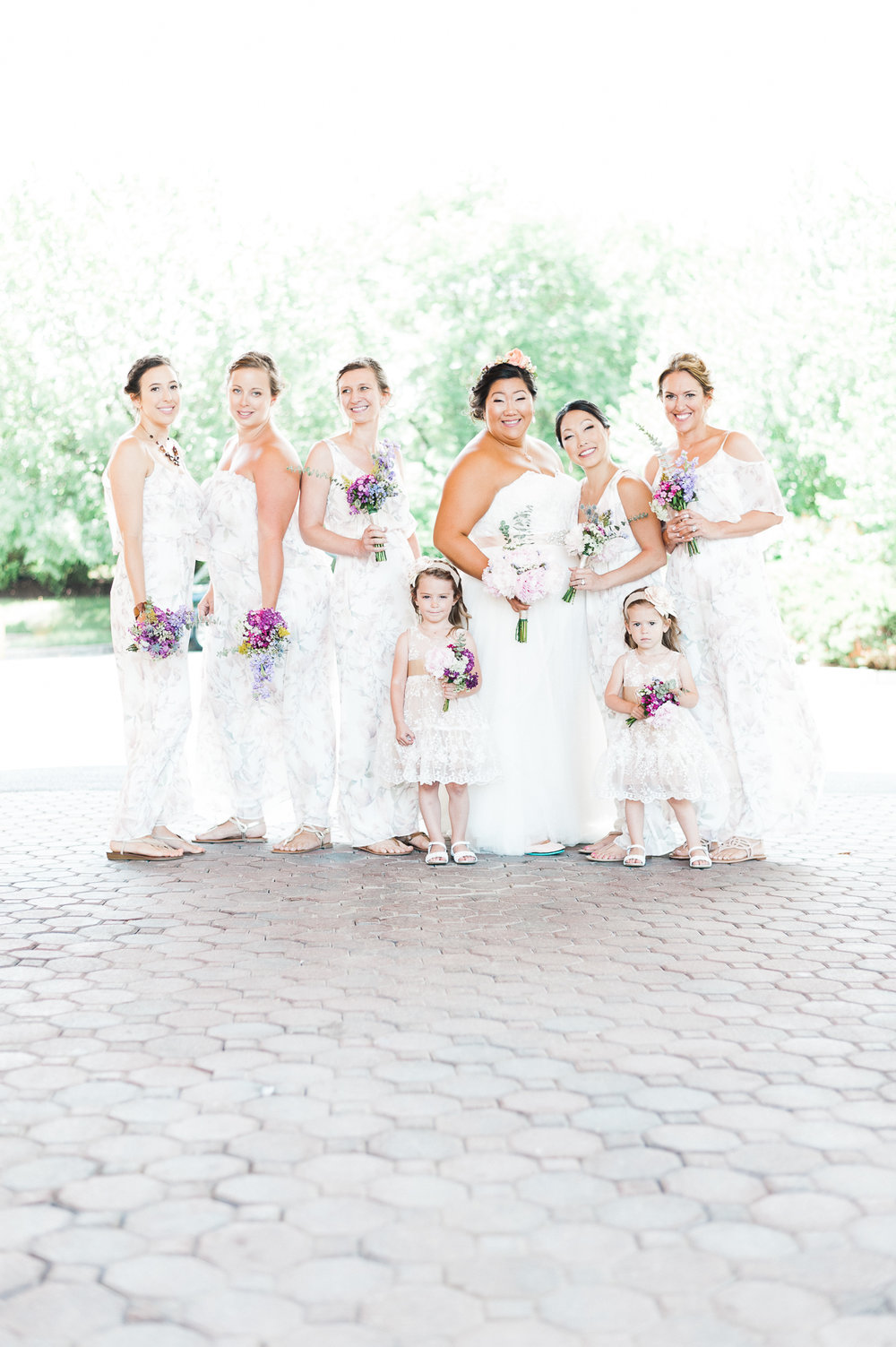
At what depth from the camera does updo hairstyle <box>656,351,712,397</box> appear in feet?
24.2

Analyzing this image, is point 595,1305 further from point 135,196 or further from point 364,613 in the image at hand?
point 135,196

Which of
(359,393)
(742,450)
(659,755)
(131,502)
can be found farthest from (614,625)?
(131,502)

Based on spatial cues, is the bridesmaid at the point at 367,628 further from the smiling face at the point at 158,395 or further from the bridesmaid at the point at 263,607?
the smiling face at the point at 158,395

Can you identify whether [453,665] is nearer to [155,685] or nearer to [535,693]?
[535,693]

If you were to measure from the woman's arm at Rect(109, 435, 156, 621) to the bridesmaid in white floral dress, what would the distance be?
2.75m

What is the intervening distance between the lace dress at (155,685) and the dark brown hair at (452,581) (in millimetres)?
1241

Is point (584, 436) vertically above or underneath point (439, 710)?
above

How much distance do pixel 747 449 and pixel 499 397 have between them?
1.33 meters

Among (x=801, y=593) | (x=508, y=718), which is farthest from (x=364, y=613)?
(x=801, y=593)

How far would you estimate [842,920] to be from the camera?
5.97m

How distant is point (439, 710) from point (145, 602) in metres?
Result: 1.61

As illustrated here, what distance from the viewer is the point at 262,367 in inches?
301

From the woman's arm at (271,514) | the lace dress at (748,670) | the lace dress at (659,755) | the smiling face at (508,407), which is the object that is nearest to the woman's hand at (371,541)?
the woman's arm at (271,514)

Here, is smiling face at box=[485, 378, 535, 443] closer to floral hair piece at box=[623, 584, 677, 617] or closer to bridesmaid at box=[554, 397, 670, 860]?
bridesmaid at box=[554, 397, 670, 860]
